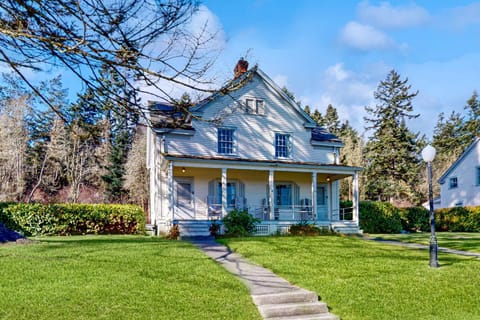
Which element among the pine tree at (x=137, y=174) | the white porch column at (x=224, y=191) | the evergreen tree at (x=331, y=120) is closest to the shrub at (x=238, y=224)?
the white porch column at (x=224, y=191)

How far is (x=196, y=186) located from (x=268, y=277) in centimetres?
1195

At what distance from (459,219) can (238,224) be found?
17394mm

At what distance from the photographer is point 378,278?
916cm

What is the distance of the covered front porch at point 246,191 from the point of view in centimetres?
1911

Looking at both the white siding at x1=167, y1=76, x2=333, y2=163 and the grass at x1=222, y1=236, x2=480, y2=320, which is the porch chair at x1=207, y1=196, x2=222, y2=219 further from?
the grass at x1=222, y1=236, x2=480, y2=320

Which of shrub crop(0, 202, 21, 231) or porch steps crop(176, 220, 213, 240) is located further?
shrub crop(0, 202, 21, 231)

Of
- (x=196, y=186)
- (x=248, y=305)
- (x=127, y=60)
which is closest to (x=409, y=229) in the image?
(x=196, y=186)

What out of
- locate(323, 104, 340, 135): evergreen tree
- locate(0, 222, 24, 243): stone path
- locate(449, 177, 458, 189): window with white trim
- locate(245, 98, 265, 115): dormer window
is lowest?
locate(0, 222, 24, 243): stone path

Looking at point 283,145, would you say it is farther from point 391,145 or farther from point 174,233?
point 391,145

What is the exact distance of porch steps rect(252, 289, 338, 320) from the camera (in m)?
6.94

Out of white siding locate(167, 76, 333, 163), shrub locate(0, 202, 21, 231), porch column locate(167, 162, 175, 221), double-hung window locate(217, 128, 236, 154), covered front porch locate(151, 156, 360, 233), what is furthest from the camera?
double-hung window locate(217, 128, 236, 154)

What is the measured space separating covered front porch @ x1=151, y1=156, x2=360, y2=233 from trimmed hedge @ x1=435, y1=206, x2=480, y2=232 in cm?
956

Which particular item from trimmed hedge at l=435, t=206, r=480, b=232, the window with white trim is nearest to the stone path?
trimmed hedge at l=435, t=206, r=480, b=232

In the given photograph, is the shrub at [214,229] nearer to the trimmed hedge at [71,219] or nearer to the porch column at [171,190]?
the porch column at [171,190]
